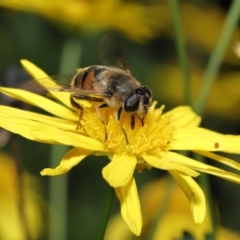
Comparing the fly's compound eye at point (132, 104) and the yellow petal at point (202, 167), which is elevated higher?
the fly's compound eye at point (132, 104)

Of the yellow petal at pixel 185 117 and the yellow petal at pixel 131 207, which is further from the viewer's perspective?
the yellow petal at pixel 185 117

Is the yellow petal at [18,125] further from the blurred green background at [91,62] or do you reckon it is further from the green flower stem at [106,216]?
the blurred green background at [91,62]

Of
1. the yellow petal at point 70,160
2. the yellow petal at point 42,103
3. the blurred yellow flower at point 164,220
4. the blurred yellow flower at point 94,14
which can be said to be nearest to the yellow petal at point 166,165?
the yellow petal at point 70,160

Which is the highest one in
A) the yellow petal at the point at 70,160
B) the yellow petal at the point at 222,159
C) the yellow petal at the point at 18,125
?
the yellow petal at the point at 222,159

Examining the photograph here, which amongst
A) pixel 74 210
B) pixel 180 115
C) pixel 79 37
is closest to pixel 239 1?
pixel 180 115

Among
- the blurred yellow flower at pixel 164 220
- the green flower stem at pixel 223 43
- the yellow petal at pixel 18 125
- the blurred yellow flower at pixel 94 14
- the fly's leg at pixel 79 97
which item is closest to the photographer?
the yellow petal at pixel 18 125

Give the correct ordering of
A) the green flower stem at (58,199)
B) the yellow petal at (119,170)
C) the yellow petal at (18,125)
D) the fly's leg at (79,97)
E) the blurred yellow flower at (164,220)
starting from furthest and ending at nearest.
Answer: the blurred yellow flower at (164,220) → the green flower stem at (58,199) → the fly's leg at (79,97) → the yellow petal at (18,125) → the yellow petal at (119,170)

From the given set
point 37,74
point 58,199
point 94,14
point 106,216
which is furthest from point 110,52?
point 94,14

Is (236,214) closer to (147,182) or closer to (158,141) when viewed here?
(147,182)

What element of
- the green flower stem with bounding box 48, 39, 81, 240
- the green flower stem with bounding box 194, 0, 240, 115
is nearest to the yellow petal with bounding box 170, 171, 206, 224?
the green flower stem with bounding box 194, 0, 240, 115
